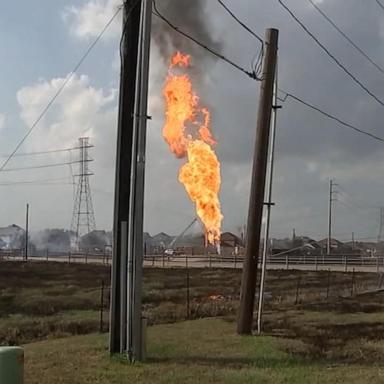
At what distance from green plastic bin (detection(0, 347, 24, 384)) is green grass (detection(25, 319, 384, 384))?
1.83 meters

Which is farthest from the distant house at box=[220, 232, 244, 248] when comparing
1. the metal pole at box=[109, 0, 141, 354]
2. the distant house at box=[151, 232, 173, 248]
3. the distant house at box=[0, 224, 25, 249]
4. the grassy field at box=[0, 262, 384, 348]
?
the metal pole at box=[109, 0, 141, 354]

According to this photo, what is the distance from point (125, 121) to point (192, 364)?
3.86 m

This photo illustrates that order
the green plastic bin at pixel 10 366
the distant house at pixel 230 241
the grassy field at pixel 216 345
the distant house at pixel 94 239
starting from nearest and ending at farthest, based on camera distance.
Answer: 1. the green plastic bin at pixel 10 366
2. the grassy field at pixel 216 345
3. the distant house at pixel 230 241
4. the distant house at pixel 94 239

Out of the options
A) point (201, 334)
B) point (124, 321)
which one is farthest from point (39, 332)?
point (124, 321)

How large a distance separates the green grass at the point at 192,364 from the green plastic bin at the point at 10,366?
1833mm

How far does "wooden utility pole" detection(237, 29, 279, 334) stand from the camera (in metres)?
13.4

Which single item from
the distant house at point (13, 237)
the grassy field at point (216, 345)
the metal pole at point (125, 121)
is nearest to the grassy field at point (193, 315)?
the grassy field at point (216, 345)

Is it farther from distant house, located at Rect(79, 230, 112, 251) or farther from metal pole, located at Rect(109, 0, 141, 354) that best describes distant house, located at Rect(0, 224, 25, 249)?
metal pole, located at Rect(109, 0, 141, 354)

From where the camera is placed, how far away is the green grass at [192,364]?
9.07 metres

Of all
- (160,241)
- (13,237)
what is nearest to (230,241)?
(160,241)

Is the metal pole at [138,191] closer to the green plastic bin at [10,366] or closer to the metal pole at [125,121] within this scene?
the metal pole at [125,121]

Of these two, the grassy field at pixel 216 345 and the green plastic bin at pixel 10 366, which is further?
the grassy field at pixel 216 345

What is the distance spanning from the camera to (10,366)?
22.8 ft

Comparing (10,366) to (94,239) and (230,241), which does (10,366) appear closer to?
(230,241)
